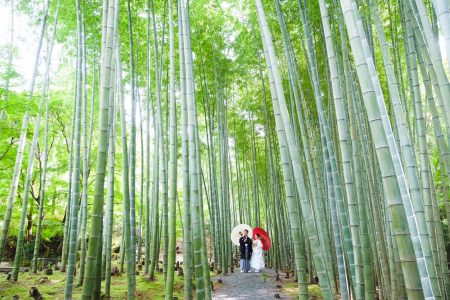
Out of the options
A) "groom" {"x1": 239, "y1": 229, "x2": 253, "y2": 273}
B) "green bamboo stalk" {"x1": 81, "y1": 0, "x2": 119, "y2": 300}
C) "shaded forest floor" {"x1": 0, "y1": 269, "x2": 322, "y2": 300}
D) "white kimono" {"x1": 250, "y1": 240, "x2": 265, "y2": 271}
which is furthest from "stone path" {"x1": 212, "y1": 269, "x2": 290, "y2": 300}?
"green bamboo stalk" {"x1": 81, "y1": 0, "x2": 119, "y2": 300}

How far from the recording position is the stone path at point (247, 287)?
16.8ft

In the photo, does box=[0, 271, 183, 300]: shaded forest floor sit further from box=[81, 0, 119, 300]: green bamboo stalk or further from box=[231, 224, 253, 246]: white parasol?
box=[81, 0, 119, 300]: green bamboo stalk

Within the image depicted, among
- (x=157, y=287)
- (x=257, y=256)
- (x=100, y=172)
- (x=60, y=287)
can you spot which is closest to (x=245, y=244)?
(x=257, y=256)

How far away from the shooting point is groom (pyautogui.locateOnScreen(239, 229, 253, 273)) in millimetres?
6859

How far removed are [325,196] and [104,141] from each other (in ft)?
15.3

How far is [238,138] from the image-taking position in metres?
9.79

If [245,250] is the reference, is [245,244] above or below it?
above

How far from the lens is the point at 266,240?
710 centimetres

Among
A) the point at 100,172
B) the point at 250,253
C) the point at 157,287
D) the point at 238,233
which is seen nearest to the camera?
the point at 100,172

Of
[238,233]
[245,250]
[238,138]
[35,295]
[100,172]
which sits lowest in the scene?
[35,295]

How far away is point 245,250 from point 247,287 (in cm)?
127

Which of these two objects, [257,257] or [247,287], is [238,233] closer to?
[257,257]

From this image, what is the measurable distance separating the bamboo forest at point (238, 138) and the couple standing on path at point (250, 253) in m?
0.05

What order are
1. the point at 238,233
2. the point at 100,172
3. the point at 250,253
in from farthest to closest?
1. the point at 238,233
2. the point at 250,253
3. the point at 100,172
